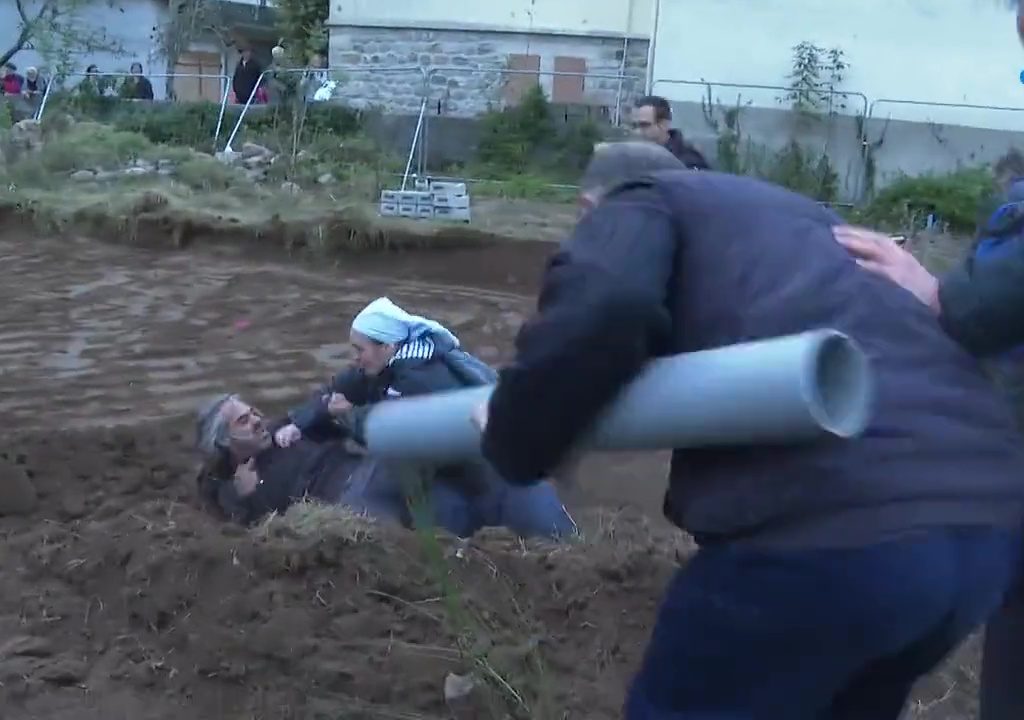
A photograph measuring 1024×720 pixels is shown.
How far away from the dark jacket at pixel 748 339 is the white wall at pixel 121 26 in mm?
29352

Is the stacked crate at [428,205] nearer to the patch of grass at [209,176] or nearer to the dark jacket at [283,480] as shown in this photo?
the patch of grass at [209,176]

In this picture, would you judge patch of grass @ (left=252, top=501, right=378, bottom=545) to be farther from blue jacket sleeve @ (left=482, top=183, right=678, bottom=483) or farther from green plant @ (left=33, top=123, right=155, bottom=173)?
green plant @ (left=33, top=123, right=155, bottom=173)

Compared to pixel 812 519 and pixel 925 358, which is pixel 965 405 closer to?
pixel 925 358

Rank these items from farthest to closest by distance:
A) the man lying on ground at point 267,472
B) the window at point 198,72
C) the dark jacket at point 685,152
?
1. the window at point 198,72
2. the dark jacket at point 685,152
3. the man lying on ground at point 267,472

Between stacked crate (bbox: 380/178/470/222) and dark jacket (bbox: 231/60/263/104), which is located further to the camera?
dark jacket (bbox: 231/60/263/104)

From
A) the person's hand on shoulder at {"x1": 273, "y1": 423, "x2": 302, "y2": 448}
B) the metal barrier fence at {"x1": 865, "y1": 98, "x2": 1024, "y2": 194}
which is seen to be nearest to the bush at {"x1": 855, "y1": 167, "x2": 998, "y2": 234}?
the metal barrier fence at {"x1": 865, "y1": 98, "x2": 1024, "y2": 194}

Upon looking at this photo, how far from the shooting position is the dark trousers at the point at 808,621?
2.10 m

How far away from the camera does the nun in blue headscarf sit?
17.8 feet

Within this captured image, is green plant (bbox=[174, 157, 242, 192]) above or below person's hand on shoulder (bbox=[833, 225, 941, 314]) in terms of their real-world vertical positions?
below

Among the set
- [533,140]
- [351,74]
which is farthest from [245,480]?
[351,74]

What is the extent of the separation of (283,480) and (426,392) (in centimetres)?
77

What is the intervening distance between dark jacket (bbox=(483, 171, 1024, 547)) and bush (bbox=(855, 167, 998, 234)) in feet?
41.5

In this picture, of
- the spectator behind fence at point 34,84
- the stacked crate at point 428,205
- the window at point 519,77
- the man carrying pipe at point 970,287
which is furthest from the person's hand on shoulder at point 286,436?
the spectator behind fence at point 34,84

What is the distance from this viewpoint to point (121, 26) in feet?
109
